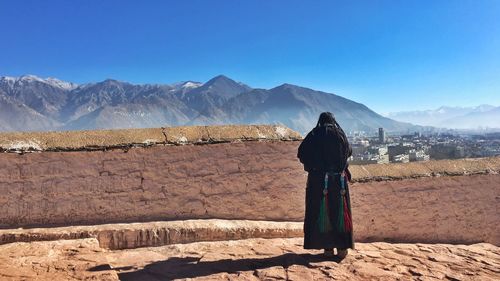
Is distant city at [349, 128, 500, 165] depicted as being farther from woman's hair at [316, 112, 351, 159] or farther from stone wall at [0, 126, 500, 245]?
woman's hair at [316, 112, 351, 159]

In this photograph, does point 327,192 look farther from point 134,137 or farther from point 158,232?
point 134,137

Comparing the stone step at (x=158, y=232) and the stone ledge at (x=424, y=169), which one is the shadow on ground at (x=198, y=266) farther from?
the stone ledge at (x=424, y=169)

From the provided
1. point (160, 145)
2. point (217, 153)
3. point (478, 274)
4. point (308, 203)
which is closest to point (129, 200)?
point (160, 145)

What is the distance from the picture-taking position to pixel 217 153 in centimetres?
488

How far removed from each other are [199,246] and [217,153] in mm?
1026

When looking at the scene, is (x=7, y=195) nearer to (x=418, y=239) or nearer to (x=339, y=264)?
(x=339, y=264)

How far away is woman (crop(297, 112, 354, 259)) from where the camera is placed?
166 inches

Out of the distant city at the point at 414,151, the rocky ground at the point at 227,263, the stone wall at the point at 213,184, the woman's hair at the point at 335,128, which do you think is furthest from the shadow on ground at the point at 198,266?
the distant city at the point at 414,151

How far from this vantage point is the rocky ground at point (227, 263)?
3.63 metres

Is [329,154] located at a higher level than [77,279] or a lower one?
higher

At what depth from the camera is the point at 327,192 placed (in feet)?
14.0

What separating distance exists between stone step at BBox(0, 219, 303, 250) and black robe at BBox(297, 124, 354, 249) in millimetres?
707

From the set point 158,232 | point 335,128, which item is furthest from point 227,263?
point 335,128

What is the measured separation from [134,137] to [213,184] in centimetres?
98
